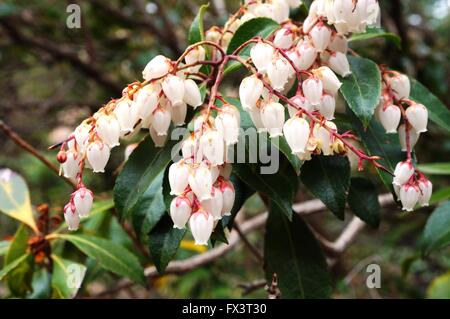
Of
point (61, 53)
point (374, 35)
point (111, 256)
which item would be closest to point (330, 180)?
point (374, 35)

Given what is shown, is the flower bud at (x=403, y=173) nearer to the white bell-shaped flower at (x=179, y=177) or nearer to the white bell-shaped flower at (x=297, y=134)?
the white bell-shaped flower at (x=297, y=134)

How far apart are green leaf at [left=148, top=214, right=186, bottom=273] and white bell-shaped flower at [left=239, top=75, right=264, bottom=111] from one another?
10.5 inches

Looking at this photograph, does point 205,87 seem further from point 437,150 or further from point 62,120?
point 62,120

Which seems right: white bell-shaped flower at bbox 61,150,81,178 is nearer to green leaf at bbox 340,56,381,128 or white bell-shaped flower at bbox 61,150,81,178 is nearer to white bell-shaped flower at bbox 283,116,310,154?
white bell-shaped flower at bbox 283,116,310,154

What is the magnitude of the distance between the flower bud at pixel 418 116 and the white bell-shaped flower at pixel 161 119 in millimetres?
436

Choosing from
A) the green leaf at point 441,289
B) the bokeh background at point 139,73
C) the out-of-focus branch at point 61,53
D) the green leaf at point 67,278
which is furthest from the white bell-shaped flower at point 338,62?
the out-of-focus branch at point 61,53

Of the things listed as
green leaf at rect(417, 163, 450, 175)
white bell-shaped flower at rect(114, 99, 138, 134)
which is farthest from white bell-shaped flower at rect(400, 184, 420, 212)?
green leaf at rect(417, 163, 450, 175)

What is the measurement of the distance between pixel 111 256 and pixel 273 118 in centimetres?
63

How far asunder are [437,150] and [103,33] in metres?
1.80

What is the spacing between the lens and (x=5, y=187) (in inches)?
58.0

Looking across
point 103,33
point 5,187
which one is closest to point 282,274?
point 5,187

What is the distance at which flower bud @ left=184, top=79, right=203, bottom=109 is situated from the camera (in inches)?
36.7

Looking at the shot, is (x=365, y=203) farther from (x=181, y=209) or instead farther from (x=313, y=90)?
(x=181, y=209)

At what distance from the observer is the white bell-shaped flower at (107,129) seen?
2.91ft
